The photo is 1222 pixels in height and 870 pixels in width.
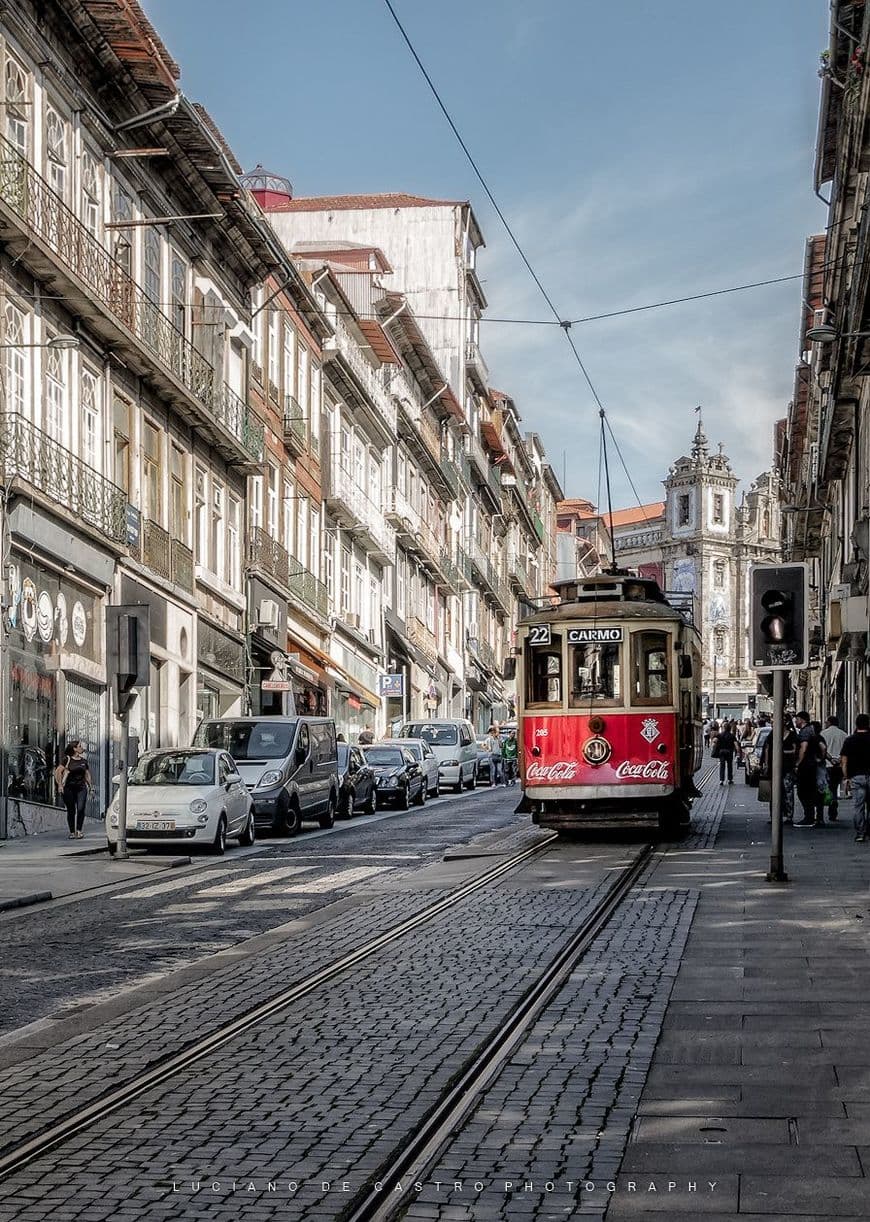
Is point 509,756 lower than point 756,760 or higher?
lower

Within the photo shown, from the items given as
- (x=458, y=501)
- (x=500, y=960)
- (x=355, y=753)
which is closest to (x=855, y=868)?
(x=500, y=960)

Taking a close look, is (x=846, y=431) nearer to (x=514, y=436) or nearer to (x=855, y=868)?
(x=855, y=868)

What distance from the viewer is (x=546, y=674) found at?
78.5 ft

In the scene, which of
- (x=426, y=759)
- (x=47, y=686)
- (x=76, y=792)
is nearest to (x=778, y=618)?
(x=76, y=792)

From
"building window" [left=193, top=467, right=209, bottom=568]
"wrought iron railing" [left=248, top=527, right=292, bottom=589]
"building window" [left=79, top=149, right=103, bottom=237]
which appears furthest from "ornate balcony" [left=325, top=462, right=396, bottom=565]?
"building window" [left=79, top=149, right=103, bottom=237]

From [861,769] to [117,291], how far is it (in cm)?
1689

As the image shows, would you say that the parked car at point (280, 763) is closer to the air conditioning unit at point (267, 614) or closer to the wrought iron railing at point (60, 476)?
the wrought iron railing at point (60, 476)

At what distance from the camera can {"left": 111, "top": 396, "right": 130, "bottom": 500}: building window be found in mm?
33750

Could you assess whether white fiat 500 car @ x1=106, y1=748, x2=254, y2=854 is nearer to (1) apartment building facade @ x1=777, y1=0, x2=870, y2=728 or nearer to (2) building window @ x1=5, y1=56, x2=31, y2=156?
(2) building window @ x1=5, y1=56, x2=31, y2=156

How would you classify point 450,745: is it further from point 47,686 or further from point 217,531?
point 47,686

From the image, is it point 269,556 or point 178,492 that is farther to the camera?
point 269,556

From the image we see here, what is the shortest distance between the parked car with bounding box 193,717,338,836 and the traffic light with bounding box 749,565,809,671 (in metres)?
12.7

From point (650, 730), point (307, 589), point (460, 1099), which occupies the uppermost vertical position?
point (307, 589)

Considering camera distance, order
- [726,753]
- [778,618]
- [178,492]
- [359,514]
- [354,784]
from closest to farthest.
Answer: [778,618] → [354,784] → [178,492] → [726,753] → [359,514]
